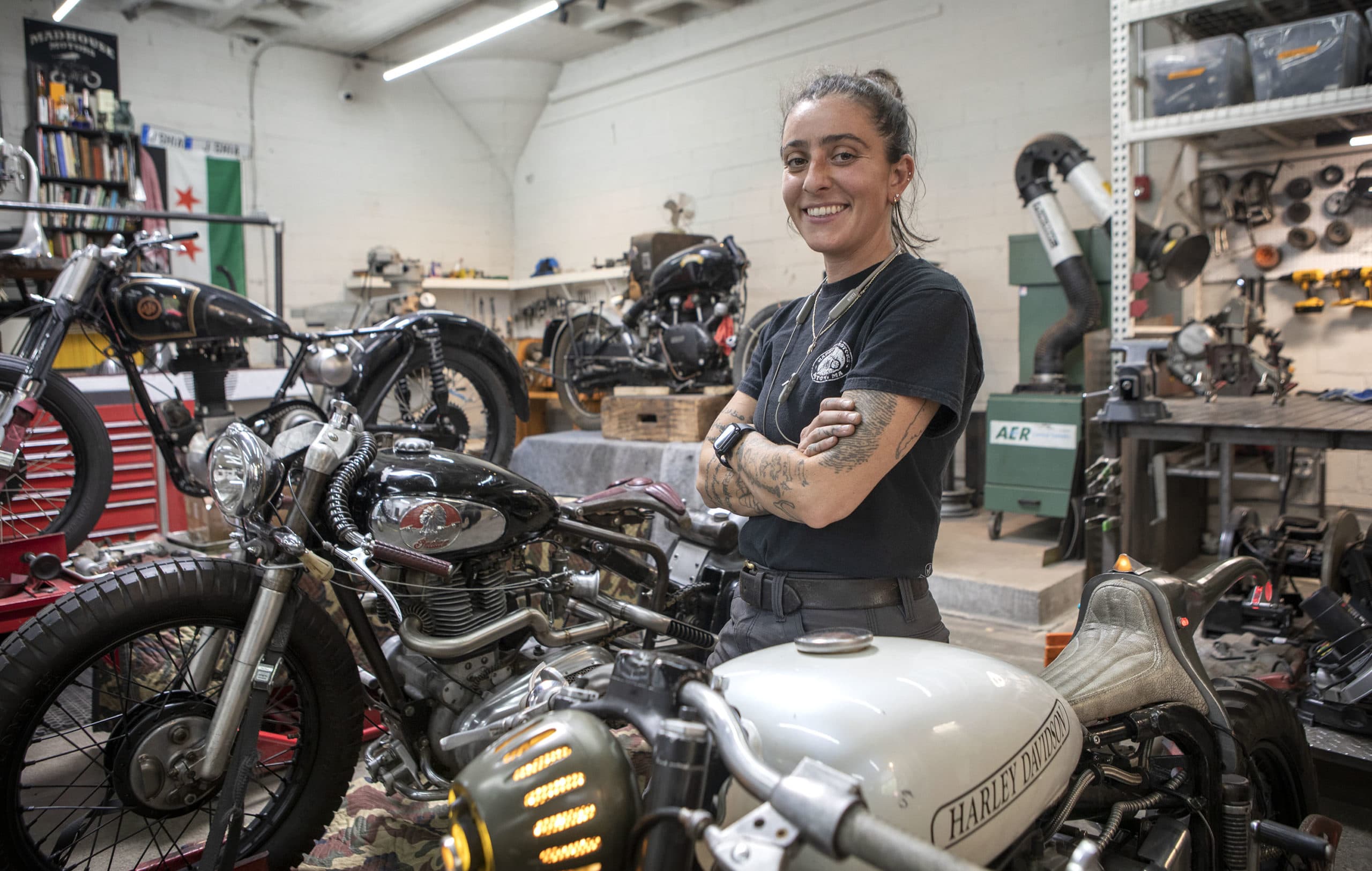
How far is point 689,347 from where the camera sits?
14.9 ft

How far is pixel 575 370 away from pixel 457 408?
186 centimetres

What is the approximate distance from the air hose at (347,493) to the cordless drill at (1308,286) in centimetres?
437

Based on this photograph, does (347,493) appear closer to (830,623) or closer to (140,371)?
(830,623)

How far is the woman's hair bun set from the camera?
1.27m

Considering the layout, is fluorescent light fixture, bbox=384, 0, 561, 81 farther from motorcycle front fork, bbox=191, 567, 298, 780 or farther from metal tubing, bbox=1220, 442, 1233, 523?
motorcycle front fork, bbox=191, 567, 298, 780

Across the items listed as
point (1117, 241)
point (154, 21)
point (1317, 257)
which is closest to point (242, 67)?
point (154, 21)

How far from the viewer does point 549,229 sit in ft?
29.3

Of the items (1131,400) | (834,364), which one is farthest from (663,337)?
(834,364)

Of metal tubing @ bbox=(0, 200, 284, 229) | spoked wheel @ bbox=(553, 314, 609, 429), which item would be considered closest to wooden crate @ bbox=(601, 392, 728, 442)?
spoked wheel @ bbox=(553, 314, 609, 429)

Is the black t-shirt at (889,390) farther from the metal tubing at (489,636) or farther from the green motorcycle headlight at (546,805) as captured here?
the metal tubing at (489,636)

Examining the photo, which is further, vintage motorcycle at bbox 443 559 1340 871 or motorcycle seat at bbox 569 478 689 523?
motorcycle seat at bbox 569 478 689 523

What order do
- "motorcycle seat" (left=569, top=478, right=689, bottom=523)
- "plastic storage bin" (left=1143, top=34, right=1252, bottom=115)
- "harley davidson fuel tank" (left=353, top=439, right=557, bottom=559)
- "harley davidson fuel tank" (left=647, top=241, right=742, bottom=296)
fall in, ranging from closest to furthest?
1. "harley davidson fuel tank" (left=353, top=439, right=557, bottom=559)
2. "motorcycle seat" (left=569, top=478, right=689, bottom=523)
3. "plastic storage bin" (left=1143, top=34, right=1252, bottom=115)
4. "harley davidson fuel tank" (left=647, top=241, right=742, bottom=296)

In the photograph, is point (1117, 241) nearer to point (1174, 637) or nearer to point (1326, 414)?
point (1326, 414)

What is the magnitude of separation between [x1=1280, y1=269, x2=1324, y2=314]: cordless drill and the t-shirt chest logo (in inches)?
162
